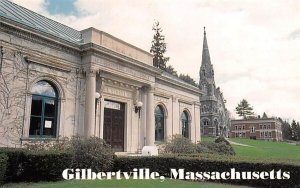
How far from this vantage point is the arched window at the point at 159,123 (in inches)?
925

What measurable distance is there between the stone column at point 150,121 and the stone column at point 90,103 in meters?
4.98

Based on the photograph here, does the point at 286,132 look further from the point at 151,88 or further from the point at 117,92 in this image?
the point at 117,92

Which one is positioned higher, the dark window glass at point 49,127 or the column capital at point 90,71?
the column capital at point 90,71

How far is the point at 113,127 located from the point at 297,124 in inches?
4084

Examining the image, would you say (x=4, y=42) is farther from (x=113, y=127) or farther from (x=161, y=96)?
(x=161, y=96)

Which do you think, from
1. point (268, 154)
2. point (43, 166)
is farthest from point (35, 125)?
point (268, 154)

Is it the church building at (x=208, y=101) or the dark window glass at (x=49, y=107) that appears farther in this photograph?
the church building at (x=208, y=101)

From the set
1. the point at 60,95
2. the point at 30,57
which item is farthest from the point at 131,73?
the point at 30,57

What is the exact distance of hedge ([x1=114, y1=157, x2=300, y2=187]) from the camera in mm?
10188

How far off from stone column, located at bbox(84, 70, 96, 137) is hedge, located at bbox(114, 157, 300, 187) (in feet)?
10.6

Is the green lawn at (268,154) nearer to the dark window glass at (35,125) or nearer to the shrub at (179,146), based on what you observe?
the shrub at (179,146)

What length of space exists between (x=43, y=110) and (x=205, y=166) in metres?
8.32

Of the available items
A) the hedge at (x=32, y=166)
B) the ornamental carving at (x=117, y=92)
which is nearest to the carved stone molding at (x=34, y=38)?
the ornamental carving at (x=117, y=92)

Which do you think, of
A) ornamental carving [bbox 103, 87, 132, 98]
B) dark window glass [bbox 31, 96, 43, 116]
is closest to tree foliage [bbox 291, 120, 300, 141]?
ornamental carving [bbox 103, 87, 132, 98]
